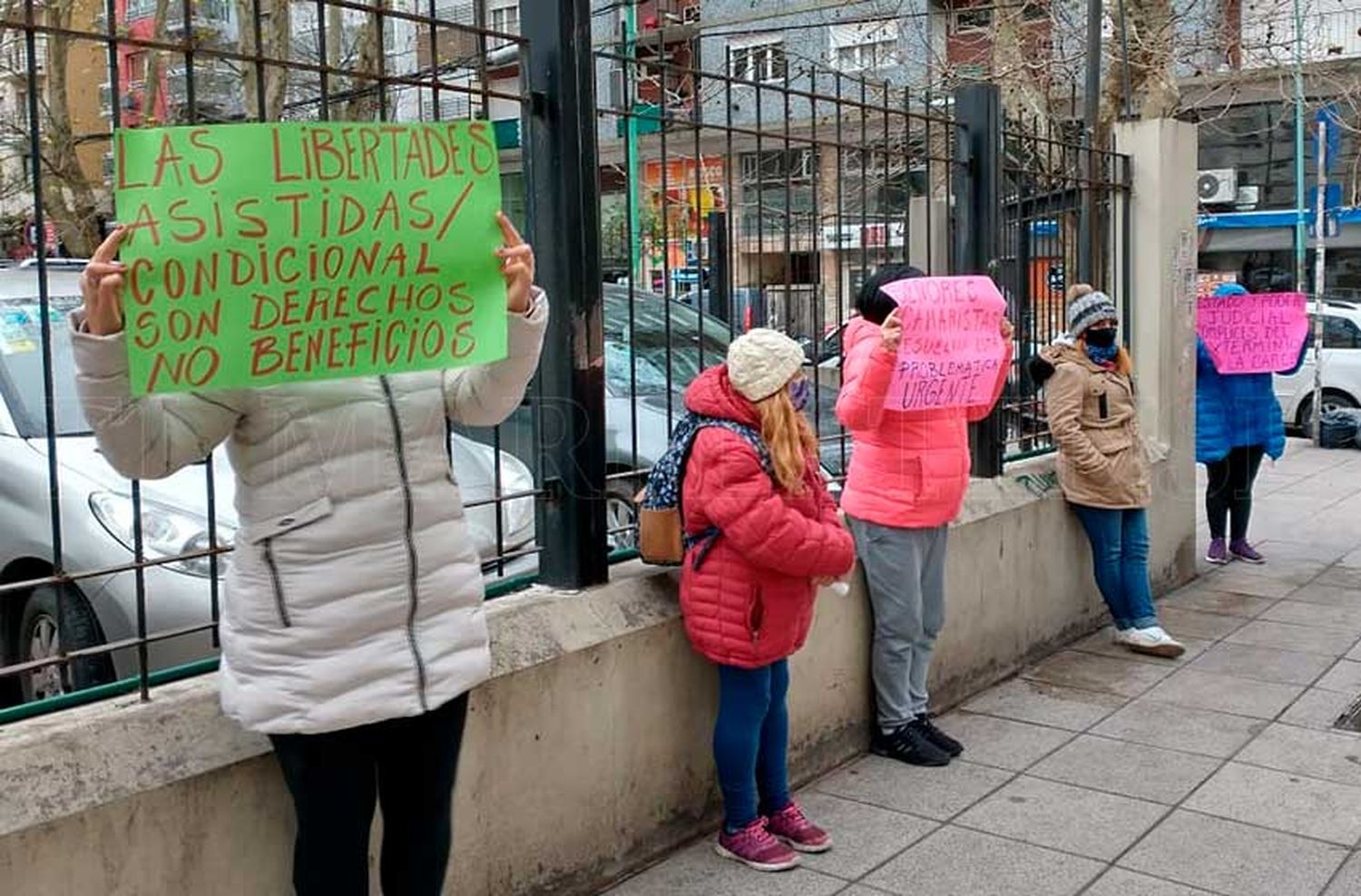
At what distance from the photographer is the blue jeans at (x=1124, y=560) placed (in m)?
6.38

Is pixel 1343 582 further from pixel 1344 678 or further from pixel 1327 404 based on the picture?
pixel 1327 404

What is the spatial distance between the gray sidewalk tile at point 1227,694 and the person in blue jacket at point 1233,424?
8.14 feet

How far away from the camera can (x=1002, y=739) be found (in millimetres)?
5234

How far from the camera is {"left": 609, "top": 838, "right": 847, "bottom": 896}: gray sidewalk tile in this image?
3906 millimetres

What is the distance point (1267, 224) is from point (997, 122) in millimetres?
20116

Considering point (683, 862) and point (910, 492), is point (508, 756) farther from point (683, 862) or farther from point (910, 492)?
point (910, 492)

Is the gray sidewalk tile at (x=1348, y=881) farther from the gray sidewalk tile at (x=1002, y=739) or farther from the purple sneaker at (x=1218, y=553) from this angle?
the purple sneaker at (x=1218, y=553)

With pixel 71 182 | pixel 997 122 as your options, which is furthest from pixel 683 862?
pixel 71 182

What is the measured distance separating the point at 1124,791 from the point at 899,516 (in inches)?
46.6

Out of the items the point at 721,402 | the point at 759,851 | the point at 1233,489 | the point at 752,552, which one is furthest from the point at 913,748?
the point at 1233,489

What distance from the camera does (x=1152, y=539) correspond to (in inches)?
293

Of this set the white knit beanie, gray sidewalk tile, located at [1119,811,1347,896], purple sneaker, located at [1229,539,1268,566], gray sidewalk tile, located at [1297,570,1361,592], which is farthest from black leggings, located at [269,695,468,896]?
purple sneaker, located at [1229,539,1268,566]

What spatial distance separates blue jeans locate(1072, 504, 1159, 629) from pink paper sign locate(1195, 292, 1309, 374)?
80.5 inches

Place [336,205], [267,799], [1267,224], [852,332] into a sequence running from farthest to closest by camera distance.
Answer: [1267,224] → [852,332] → [267,799] → [336,205]
